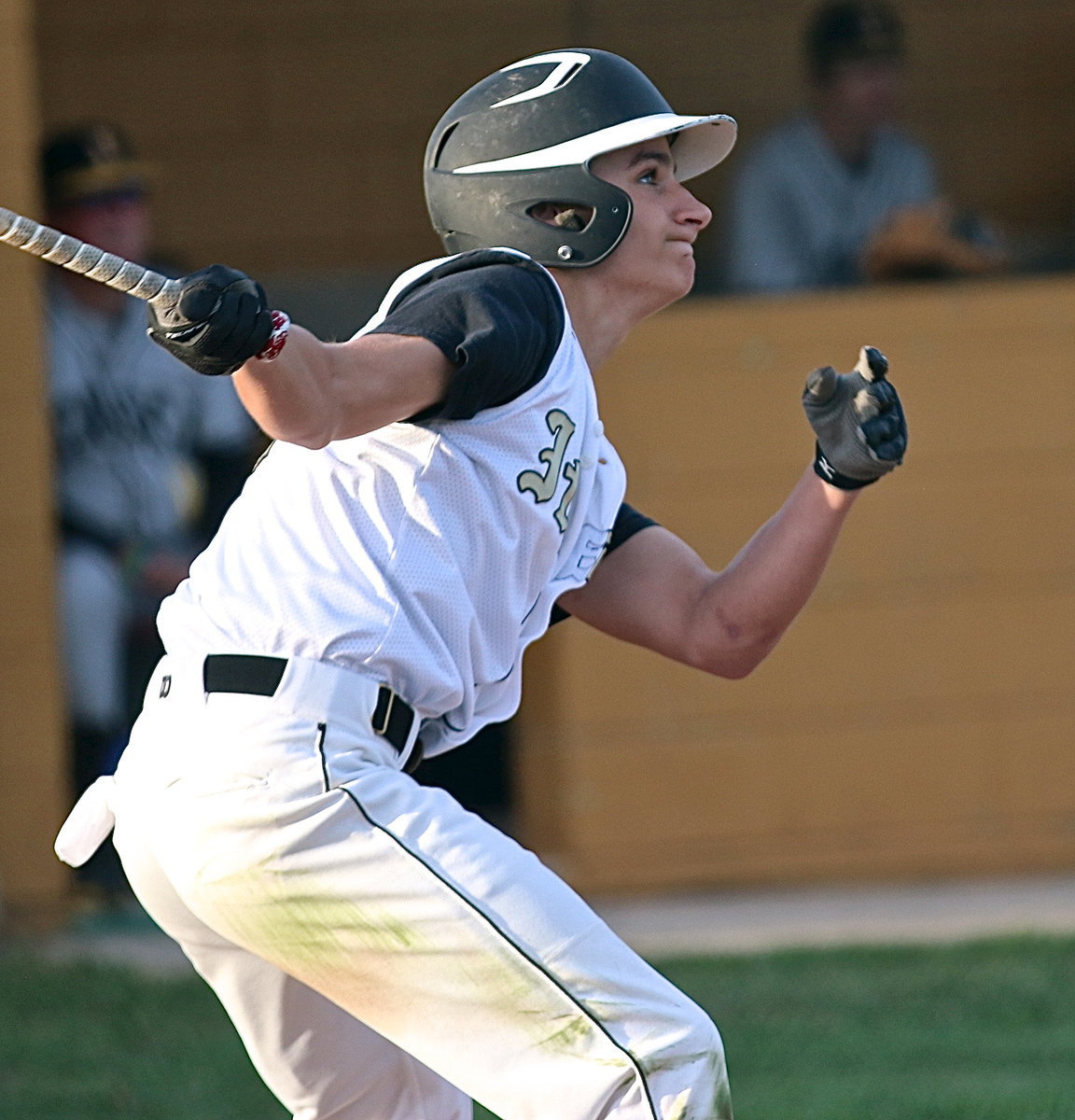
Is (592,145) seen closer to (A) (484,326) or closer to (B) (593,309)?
(B) (593,309)

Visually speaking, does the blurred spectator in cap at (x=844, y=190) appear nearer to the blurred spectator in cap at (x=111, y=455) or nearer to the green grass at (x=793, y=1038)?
the blurred spectator in cap at (x=111, y=455)

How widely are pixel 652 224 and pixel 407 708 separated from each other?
0.85 meters

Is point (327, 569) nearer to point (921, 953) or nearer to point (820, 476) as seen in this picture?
point (820, 476)

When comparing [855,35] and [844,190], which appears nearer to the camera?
[855,35]

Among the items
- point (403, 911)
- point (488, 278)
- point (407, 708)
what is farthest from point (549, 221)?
point (403, 911)

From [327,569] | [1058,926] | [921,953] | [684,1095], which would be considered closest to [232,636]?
[327,569]

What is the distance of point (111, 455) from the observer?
6562 millimetres

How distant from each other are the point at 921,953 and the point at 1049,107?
12.8ft

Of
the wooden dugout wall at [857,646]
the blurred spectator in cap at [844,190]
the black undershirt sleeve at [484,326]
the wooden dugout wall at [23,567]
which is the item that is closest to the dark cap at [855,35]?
the blurred spectator in cap at [844,190]

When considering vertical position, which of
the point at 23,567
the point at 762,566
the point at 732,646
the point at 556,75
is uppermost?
the point at 556,75

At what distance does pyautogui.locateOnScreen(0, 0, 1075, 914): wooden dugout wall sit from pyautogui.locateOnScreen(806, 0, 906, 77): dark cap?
2.83 ft

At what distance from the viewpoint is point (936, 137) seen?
8.23 m

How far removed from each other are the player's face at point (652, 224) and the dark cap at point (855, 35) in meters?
3.97

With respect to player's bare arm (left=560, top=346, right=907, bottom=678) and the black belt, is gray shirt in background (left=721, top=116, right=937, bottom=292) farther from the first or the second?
the black belt
